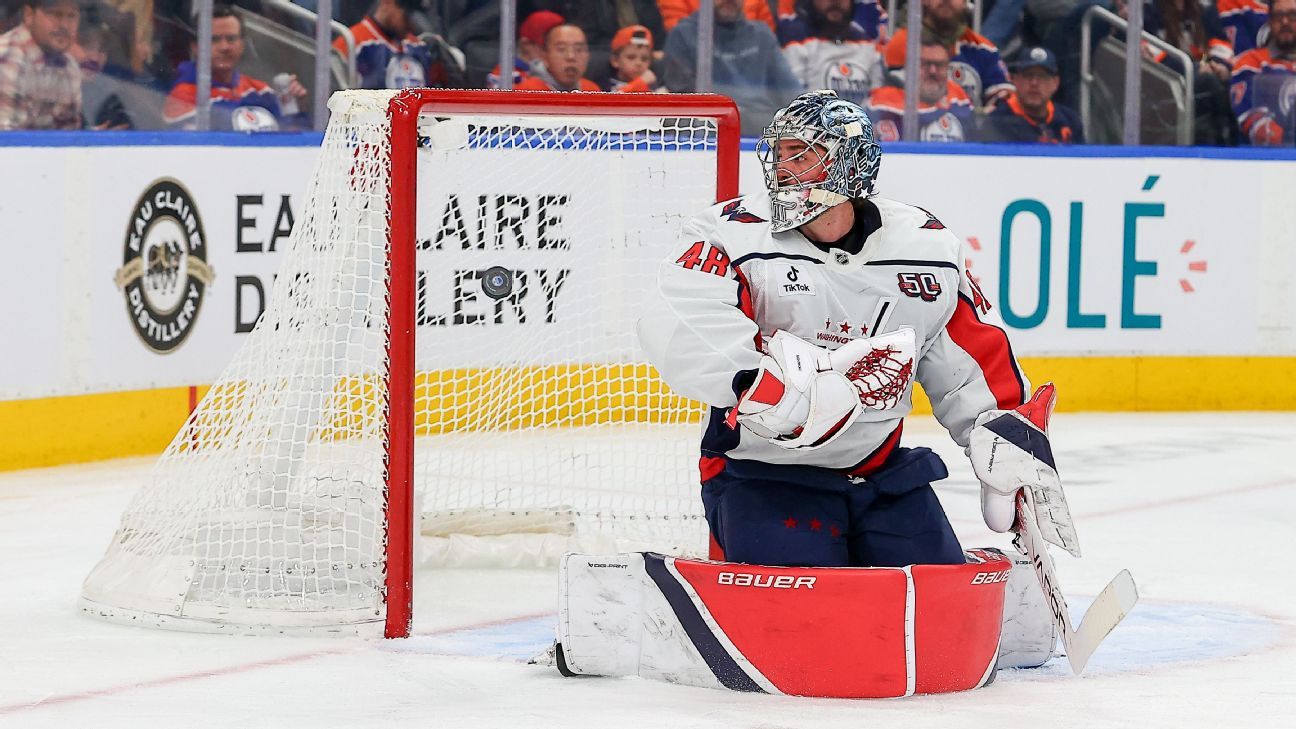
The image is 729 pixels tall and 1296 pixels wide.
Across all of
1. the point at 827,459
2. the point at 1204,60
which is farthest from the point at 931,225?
the point at 1204,60

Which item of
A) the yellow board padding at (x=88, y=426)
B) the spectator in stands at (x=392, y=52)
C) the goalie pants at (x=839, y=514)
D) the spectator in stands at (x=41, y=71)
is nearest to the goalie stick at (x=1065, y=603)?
the goalie pants at (x=839, y=514)

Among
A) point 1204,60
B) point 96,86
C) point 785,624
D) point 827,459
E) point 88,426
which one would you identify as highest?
point 1204,60

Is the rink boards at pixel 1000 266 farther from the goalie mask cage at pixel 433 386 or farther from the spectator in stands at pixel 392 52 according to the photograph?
the goalie mask cage at pixel 433 386

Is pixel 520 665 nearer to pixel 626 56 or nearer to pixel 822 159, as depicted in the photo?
pixel 822 159

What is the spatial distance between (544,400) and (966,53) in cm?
274

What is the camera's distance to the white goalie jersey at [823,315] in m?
2.95

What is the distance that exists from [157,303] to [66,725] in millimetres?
2673

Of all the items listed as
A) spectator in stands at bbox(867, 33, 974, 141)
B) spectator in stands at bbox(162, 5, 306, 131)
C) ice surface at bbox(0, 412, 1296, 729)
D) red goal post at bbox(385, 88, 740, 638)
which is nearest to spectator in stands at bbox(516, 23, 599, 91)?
spectator in stands at bbox(162, 5, 306, 131)

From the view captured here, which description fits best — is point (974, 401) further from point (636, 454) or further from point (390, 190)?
point (636, 454)

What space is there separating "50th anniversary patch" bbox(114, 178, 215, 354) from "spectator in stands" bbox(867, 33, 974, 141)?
2298 mm

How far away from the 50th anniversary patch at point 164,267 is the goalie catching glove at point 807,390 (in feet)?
8.95

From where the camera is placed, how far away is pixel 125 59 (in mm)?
5543

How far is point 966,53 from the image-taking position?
265 inches

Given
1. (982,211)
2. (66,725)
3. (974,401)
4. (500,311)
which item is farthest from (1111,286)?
(66,725)
